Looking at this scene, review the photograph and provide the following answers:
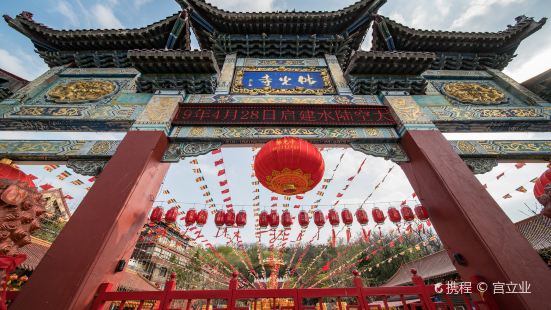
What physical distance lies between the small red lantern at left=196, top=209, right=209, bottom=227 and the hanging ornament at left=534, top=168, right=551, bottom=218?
20.6ft

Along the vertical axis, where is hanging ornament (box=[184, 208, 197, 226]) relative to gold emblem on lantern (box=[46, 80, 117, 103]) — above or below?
below

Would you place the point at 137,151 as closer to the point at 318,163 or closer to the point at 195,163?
the point at 195,163

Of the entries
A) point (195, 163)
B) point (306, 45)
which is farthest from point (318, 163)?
point (306, 45)

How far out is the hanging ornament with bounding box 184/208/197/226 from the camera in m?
5.80

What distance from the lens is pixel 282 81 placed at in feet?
21.5

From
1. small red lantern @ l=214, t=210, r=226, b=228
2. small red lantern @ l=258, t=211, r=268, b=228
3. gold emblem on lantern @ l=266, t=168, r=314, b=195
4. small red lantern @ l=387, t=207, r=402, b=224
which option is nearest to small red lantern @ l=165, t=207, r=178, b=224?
small red lantern @ l=214, t=210, r=226, b=228

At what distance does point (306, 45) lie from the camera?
7.51 metres

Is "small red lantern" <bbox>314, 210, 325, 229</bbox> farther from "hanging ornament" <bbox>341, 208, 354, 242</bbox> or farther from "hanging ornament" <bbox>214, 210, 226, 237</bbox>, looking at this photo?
"hanging ornament" <bbox>214, 210, 226, 237</bbox>

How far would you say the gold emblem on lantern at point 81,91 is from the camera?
225 inches

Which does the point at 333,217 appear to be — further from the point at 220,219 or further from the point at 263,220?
the point at 220,219

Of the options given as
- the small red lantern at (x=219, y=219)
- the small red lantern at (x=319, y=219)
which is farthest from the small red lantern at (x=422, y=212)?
the small red lantern at (x=219, y=219)

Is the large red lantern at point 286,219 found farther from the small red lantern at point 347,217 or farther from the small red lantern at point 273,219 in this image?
the small red lantern at point 347,217

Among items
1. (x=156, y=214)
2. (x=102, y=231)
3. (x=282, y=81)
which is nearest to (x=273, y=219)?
(x=156, y=214)

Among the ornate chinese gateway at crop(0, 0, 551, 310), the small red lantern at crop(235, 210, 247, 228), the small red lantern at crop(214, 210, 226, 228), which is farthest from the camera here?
the small red lantern at crop(235, 210, 247, 228)
